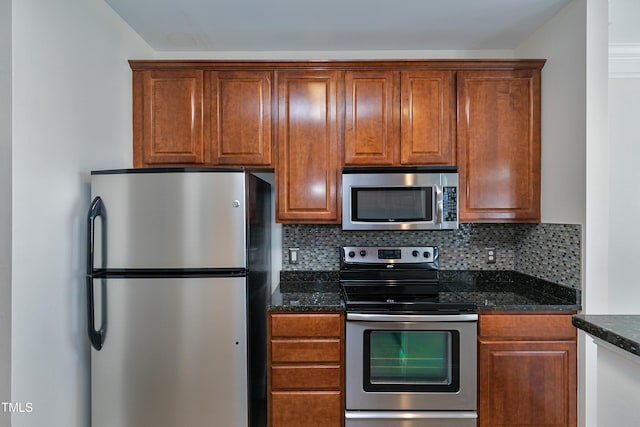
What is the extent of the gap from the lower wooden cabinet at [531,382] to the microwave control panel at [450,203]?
2.53 feet

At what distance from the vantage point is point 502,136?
2359mm

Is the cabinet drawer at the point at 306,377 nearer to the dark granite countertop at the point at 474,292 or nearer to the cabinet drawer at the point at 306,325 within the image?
the cabinet drawer at the point at 306,325

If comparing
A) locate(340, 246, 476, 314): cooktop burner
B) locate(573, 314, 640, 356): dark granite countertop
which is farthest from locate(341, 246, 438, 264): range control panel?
locate(573, 314, 640, 356): dark granite countertop

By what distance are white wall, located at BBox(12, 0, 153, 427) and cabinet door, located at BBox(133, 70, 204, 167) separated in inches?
9.5

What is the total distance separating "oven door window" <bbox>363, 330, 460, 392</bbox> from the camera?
2.05 meters

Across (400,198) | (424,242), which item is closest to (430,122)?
(400,198)

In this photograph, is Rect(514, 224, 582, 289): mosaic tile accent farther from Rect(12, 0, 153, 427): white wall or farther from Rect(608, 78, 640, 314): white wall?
Rect(12, 0, 153, 427): white wall

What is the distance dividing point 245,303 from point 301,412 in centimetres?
73

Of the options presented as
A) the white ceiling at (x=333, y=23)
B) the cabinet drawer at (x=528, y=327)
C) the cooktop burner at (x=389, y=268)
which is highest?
the white ceiling at (x=333, y=23)

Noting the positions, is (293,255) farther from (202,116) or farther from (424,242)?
(202,116)

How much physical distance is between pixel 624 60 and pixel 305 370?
3.00 m

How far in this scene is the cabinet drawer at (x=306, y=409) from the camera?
204cm

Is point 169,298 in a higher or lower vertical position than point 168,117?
lower

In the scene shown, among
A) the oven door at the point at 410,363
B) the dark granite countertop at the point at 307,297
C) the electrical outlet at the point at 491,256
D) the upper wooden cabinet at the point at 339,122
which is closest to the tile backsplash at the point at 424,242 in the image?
the electrical outlet at the point at 491,256
